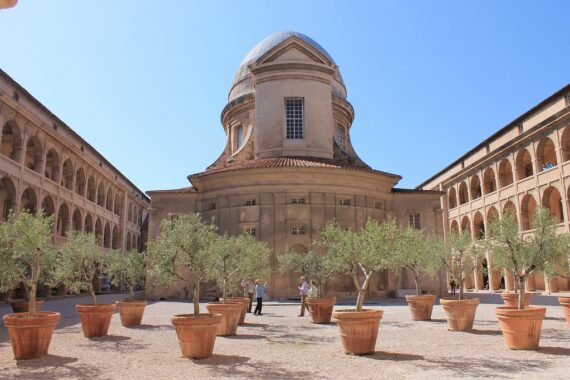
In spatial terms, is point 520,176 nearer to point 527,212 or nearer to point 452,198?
point 527,212

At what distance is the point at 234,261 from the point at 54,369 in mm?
8998

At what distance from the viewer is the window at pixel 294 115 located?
36.2 metres

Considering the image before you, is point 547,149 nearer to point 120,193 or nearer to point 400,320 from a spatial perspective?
A: point 400,320

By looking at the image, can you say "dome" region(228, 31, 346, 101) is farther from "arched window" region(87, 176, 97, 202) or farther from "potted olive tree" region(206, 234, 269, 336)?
"potted olive tree" region(206, 234, 269, 336)

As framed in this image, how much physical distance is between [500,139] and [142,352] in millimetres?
40434

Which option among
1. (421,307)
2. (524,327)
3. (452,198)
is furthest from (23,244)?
(452,198)

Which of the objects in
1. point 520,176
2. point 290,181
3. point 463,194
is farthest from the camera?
point 463,194

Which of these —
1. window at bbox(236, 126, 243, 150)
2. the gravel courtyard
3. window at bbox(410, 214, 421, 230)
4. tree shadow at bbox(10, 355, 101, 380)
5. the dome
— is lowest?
tree shadow at bbox(10, 355, 101, 380)

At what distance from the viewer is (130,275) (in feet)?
60.0

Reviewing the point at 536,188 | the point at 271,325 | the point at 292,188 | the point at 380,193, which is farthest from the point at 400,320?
the point at 536,188

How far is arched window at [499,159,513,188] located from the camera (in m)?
42.3

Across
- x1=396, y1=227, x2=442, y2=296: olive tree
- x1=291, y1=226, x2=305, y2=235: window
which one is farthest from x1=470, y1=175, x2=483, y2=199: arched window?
x1=396, y1=227, x2=442, y2=296: olive tree

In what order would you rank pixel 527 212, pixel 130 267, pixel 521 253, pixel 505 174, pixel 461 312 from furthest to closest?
1. pixel 505 174
2. pixel 527 212
3. pixel 130 267
4. pixel 461 312
5. pixel 521 253

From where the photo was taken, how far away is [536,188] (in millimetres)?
37125
